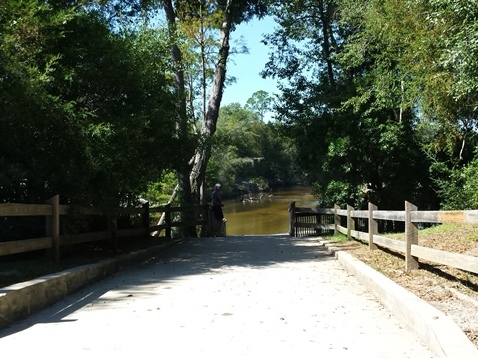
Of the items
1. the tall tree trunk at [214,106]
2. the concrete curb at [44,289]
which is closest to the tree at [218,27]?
the tall tree trunk at [214,106]

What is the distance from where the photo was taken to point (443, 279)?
664 centimetres

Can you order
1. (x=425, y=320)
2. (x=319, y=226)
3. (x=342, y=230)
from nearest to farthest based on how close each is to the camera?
(x=425, y=320) → (x=342, y=230) → (x=319, y=226)

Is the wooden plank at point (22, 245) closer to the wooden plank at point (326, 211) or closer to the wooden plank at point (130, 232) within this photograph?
the wooden plank at point (130, 232)

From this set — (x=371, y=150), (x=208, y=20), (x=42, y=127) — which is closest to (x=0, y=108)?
(x=42, y=127)

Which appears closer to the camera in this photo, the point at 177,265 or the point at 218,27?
the point at 177,265

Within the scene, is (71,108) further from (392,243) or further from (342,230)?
(342,230)

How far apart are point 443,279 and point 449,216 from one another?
119cm

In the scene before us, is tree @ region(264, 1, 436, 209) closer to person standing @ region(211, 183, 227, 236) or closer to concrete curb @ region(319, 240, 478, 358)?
person standing @ region(211, 183, 227, 236)

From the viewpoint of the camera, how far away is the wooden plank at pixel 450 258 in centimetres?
508

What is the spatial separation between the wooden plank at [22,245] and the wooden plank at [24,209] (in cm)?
36

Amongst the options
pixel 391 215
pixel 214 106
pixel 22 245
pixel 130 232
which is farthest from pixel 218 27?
pixel 22 245

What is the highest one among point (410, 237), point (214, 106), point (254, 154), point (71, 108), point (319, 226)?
point (254, 154)

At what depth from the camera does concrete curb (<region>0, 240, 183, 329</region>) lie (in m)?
5.17

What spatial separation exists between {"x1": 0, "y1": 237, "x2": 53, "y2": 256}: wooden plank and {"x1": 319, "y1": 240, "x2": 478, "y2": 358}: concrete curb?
450 cm
